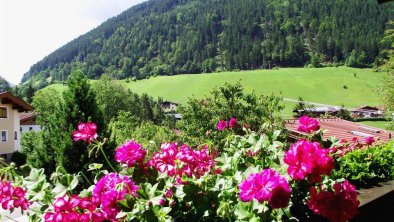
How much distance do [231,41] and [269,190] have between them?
163 metres

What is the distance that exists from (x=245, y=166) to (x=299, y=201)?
322 millimetres

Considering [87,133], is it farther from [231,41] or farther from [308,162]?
[231,41]

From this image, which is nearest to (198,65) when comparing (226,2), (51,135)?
Result: (226,2)

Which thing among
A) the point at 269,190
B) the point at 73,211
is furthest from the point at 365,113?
the point at 73,211

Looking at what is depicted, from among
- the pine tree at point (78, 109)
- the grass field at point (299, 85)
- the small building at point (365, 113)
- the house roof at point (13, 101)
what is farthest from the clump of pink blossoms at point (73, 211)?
the grass field at point (299, 85)

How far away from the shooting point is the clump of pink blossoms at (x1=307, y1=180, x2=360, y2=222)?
4.58 ft

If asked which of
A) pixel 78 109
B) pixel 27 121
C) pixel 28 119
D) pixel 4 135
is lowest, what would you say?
pixel 27 121

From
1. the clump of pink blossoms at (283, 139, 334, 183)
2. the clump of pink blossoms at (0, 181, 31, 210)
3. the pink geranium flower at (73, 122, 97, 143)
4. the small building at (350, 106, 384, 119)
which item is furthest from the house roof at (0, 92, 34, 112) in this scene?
the small building at (350, 106, 384, 119)

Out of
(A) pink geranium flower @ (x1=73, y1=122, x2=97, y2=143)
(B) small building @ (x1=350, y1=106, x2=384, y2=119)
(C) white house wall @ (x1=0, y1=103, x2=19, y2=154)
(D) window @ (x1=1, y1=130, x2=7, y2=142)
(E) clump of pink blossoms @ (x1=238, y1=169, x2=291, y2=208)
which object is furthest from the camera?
(B) small building @ (x1=350, y1=106, x2=384, y2=119)

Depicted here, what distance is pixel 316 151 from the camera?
1.43m

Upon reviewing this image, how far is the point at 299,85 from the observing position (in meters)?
98.4

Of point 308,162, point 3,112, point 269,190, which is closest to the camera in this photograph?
point 269,190

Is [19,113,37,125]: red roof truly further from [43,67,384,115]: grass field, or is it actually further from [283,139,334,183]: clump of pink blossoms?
[283,139,334,183]: clump of pink blossoms

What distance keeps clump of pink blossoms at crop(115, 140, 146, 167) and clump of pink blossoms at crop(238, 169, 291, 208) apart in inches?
26.0
